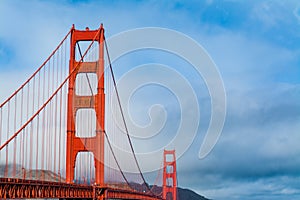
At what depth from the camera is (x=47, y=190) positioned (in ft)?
119

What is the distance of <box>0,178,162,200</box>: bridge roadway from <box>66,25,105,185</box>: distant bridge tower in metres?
1.26

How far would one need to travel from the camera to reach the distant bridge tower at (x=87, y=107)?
4731cm

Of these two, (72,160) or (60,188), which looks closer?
(60,188)

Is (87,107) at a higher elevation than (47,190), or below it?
higher

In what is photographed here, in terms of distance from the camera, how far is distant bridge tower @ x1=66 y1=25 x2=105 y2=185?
47312 mm

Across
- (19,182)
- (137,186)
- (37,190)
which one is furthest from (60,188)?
(137,186)

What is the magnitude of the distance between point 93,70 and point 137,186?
32.1 metres

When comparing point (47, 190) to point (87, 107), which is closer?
point (47, 190)

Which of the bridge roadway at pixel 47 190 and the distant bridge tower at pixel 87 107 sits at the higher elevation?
the distant bridge tower at pixel 87 107

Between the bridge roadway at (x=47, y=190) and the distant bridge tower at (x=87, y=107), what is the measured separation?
126 cm

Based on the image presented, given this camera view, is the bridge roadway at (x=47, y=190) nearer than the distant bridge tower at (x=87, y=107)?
Yes

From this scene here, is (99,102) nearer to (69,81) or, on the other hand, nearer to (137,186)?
(69,81)

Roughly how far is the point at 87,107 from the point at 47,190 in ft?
44.3

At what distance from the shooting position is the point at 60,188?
38531mm
